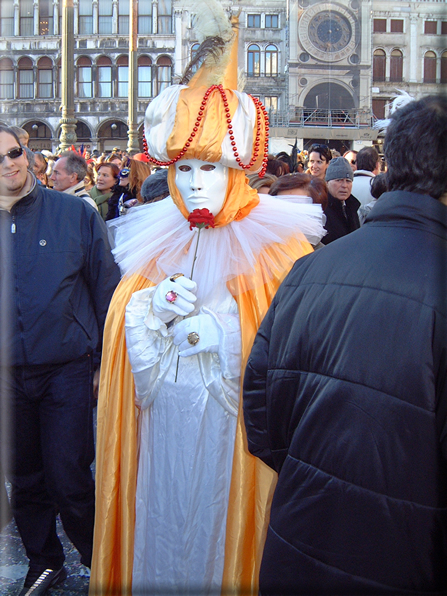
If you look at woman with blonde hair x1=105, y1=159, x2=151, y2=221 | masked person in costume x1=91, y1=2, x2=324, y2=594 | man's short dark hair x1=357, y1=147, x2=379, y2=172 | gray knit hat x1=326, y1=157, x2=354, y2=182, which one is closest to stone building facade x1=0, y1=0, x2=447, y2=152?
man's short dark hair x1=357, y1=147, x2=379, y2=172

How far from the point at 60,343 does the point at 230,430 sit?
805mm

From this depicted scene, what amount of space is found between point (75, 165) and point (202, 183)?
8.76ft

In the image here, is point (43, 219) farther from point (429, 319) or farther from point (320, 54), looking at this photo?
point (320, 54)

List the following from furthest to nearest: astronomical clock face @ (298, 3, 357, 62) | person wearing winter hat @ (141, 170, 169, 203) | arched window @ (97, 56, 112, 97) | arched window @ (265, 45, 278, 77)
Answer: arched window @ (265, 45, 278, 77), arched window @ (97, 56, 112, 97), astronomical clock face @ (298, 3, 357, 62), person wearing winter hat @ (141, 170, 169, 203)

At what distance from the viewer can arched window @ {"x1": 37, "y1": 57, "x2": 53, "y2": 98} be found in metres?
33.5

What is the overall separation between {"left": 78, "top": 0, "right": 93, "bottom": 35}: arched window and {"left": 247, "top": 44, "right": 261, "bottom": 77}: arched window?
8949 mm

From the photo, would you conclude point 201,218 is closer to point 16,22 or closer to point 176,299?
point 176,299

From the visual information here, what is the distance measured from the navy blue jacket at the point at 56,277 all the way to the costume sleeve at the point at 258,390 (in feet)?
3.67

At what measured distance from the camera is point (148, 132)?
7.39 feet

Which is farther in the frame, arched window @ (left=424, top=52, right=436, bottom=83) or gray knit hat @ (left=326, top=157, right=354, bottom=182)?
arched window @ (left=424, top=52, right=436, bottom=83)

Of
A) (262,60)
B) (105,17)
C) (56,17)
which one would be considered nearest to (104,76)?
(105,17)

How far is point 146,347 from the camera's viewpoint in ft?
7.10

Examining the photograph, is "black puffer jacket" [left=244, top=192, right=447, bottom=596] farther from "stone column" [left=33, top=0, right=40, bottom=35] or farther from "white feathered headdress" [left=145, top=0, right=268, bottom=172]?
"stone column" [left=33, top=0, right=40, bottom=35]

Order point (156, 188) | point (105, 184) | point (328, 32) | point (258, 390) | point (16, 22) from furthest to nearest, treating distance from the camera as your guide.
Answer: point (328, 32), point (16, 22), point (105, 184), point (156, 188), point (258, 390)
